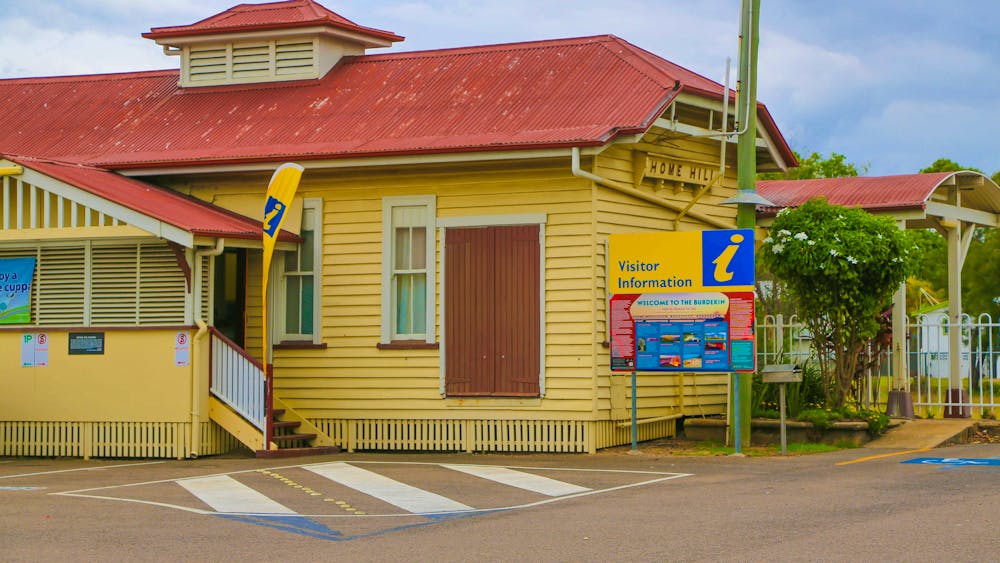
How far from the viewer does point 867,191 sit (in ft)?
69.9

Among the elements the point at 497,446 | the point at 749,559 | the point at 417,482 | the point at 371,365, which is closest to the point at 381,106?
the point at 371,365

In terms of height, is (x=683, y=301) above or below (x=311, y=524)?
above

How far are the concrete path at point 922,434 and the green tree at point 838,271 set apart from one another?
841mm

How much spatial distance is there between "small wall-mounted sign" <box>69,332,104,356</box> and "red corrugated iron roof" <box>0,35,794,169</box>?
261 cm

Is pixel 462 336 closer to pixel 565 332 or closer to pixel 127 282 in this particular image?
pixel 565 332

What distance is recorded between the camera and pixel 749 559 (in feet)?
30.2

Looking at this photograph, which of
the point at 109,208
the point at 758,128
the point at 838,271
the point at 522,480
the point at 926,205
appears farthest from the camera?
the point at 758,128

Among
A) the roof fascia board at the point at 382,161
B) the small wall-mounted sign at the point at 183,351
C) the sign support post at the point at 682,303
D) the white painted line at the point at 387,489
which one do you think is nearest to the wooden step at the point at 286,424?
the small wall-mounted sign at the point at 183,351

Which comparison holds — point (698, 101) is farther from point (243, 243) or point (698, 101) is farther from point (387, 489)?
point (387, 489)

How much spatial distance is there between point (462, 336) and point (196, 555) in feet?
28.6

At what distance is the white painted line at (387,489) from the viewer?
12.3m

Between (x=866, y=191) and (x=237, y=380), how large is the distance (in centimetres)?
998

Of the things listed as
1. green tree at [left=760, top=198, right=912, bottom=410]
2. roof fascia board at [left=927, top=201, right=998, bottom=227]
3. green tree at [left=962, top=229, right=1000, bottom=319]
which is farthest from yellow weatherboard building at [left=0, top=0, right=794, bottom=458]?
green tree at [left=962, top=229, right=1000, bottom=319]

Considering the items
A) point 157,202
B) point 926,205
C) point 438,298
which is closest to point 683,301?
point 438,298
